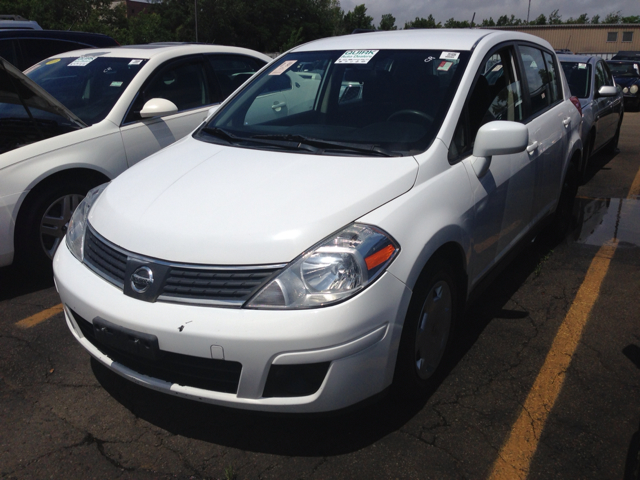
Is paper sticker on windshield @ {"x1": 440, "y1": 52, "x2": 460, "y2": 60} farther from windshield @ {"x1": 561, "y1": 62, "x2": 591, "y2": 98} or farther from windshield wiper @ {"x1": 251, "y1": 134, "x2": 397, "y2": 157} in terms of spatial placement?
windshield @ {"x1": 561, "y1": 62, "x2": 591, "y2": 98}

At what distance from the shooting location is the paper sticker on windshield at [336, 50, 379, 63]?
11.1ft

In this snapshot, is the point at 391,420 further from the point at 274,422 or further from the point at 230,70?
the point at 230,70

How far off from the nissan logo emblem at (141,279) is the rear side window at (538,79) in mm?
2769

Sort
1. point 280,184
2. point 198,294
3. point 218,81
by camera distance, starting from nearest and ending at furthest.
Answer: point 198,294, point 280,184, point 218,81

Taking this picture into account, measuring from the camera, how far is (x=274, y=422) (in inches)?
102

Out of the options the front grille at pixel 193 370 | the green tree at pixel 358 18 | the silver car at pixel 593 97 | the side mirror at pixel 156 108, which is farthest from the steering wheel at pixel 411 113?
the green tree at pixel 358 18

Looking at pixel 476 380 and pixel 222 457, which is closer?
pixel 222 457

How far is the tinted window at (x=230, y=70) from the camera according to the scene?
5.41 m

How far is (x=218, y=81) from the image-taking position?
538 centimetres

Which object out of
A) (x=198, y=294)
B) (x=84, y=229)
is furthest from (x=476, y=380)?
(x=84, y=229)

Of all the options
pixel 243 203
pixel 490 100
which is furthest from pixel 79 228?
pixel 490 100

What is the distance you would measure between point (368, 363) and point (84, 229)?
1.55m

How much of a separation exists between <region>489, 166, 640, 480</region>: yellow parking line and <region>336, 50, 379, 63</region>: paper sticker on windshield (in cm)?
201

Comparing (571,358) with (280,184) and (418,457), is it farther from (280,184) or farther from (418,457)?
(280,184)
